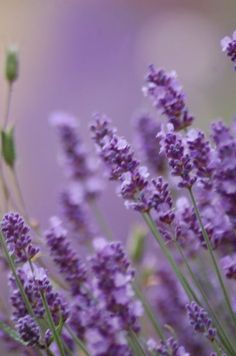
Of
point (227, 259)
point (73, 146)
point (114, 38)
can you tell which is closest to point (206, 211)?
point (227, 259)

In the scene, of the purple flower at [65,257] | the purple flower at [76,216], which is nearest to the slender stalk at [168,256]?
the purple flower at [65,257]

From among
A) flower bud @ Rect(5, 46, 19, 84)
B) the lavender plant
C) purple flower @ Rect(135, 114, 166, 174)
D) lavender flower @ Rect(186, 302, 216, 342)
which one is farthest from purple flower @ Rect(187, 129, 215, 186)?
flower bud @ Rect(5, 46, 19, 84)

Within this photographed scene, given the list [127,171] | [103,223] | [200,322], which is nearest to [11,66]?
[103,223]

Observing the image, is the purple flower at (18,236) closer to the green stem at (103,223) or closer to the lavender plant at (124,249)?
the lavender plant at (124,249)

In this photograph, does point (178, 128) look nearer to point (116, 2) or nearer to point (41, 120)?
point (41, 120)

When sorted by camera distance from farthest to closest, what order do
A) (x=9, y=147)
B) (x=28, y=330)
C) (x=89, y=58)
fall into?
1. (x=89, y=58)
2. (x=9, y=147)
3. (x=28, y=330)

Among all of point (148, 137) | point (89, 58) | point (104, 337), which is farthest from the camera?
point (89, 58)

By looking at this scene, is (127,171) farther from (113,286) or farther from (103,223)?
(103,223)
